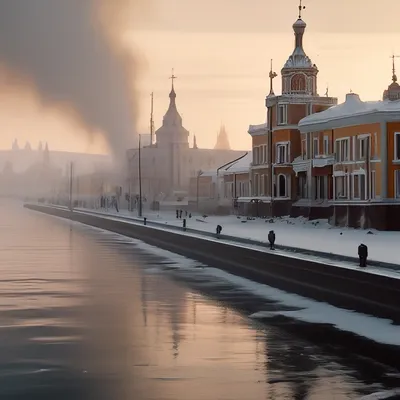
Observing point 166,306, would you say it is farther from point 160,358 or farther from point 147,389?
point 147,389

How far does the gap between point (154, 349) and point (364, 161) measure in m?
53.9

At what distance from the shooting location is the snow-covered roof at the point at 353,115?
219ft

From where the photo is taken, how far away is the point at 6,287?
94.4 ft

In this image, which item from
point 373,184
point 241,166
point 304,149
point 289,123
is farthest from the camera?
point 241,166

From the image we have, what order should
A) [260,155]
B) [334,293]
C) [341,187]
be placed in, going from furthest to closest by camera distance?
[260,155]
[341,187]
[334,293]

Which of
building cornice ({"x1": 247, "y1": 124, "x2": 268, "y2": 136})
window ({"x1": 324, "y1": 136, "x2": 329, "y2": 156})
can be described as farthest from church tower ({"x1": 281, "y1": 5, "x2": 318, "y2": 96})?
window ({"x1": 324, "y1": 136, "x2": 329, "y2": 156})

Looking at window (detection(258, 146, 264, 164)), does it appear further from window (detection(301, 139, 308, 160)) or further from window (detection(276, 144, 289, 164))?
window (detection(301, 139, 308, 160))

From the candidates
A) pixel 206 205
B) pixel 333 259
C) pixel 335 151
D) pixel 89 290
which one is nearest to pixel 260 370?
pixel 89 290

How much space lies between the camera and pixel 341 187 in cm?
7288

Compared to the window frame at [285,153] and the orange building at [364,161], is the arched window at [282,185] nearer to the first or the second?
the window frame at [285,153]

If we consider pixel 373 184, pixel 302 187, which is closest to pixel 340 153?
pixel 373 184

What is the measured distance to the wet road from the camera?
43.5 feet

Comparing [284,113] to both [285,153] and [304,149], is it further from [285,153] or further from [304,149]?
[304,149]

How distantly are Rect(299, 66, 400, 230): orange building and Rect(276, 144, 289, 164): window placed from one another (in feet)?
39.3
